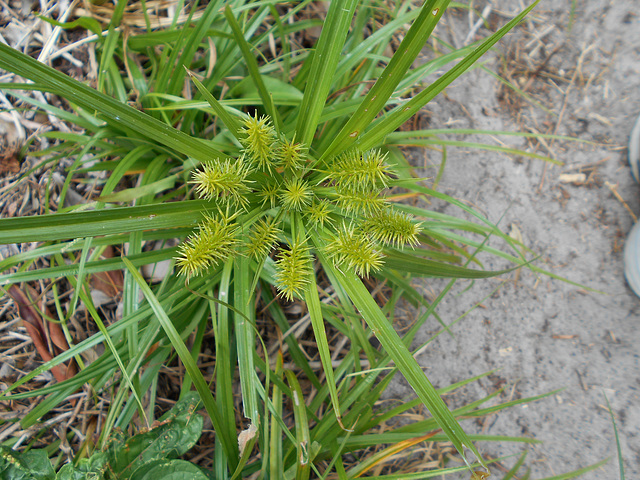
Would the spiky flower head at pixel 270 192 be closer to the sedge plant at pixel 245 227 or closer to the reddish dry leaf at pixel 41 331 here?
the sedge plant at pixel 245 227

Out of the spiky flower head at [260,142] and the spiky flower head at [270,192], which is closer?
the spiky flower head at [260,142]

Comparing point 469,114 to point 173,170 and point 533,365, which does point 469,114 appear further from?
point 173,170

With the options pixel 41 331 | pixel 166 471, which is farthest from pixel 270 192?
pixel 41 331

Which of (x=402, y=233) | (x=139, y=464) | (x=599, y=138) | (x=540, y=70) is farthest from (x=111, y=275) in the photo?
(x=599, y=138)

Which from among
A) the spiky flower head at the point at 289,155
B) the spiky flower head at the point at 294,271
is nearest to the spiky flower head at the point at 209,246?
the spiky flower head at the point at 294,271

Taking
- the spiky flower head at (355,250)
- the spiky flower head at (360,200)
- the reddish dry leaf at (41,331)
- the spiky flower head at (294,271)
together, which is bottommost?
the reddish dry leaf at (41,331)

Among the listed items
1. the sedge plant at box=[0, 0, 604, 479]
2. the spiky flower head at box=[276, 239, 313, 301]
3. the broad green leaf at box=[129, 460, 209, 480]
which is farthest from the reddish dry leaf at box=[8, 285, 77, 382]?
the spiky flower head at box=[276, 239, 313, 301]

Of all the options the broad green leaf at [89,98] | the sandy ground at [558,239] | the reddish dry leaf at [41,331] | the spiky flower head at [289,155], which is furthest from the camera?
the sandy ground at [558,239]

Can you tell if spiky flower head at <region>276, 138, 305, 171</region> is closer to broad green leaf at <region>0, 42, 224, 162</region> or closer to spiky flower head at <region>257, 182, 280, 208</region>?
spiky flower head at <region>257, 182, 280, 208</region>
